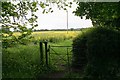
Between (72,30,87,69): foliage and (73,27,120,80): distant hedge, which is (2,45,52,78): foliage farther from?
(73,27,120,80): distant hedge

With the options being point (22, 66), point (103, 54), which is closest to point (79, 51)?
point (22, 66)

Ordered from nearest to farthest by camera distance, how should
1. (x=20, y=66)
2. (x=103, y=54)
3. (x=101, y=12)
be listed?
(x=103, y=54) → (x=20, y=66) → (x=101, y=12)

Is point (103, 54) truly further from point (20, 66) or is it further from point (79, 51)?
point (20, 66)

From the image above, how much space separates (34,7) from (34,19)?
522 mm

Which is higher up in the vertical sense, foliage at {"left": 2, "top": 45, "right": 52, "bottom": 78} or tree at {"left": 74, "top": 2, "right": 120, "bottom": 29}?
tree at {"left": 74, "top": 2, "right": 120, "bottom": 29}

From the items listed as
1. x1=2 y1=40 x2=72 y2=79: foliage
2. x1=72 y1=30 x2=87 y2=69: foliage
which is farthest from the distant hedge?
x1=2 y1=40 x2=72 y2=79: foliage

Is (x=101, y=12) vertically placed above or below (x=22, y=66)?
above

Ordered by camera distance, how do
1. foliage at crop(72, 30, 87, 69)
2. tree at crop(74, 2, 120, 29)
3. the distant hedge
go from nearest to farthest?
the distant hedge < foliage at crop(72, 30, 87, 69) < tree at crop(74, 2, 120, 29)

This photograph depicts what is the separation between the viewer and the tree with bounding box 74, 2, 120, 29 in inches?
557

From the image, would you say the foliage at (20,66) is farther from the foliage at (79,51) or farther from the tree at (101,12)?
the tree at (101,12)

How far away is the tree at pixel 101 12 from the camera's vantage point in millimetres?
14138

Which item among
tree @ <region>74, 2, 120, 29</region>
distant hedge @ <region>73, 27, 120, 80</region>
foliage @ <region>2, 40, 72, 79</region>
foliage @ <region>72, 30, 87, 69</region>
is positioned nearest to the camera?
distant hedge @ <region>73, 27, 120, 80</region>

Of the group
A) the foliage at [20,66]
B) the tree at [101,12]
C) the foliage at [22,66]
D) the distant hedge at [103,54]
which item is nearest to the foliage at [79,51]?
the foliage at [22,66]

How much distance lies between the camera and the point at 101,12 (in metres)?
14.8
